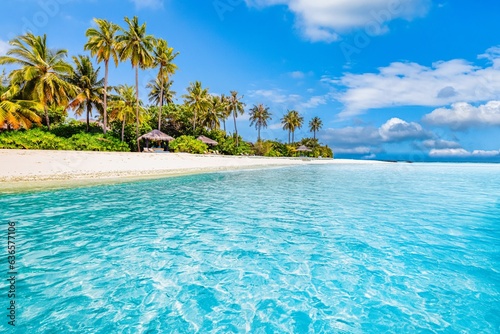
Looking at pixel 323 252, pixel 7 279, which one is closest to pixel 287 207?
pixel 323 252

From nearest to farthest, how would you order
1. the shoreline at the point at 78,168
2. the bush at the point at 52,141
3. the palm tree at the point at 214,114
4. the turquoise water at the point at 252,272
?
the turquoise water at the point at 252,272
the shoreline at the point at 78,168
the bush at the point at 52,141
the palm tree at the point at 214,114

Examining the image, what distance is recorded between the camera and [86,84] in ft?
111

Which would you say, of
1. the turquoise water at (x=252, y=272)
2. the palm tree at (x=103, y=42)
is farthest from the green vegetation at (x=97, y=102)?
the turquoise water at (x=252, y=272)

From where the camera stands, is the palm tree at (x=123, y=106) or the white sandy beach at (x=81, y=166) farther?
the palm tree at (x=123, y=106)

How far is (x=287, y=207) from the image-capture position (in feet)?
33.6

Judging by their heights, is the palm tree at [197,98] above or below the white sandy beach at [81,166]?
above

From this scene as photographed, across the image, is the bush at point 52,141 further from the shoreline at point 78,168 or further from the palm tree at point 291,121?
the palm tree at point 291,121

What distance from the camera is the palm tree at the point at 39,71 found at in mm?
24844

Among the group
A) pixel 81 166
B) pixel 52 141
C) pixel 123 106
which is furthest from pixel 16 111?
pixel 123 106

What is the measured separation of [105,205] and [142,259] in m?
5.99

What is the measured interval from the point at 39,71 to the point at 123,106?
9298 mm

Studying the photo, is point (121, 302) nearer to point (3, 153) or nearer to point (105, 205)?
point (105, 205)

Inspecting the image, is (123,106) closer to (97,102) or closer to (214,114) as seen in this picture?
(97,102)

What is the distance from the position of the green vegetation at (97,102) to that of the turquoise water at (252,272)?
61.8 ft
